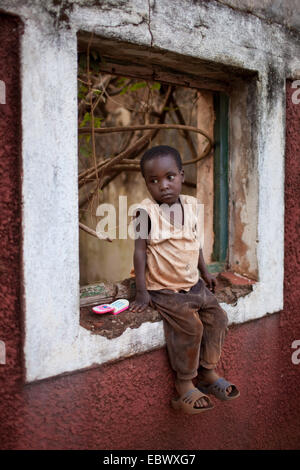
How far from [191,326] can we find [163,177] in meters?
0.77

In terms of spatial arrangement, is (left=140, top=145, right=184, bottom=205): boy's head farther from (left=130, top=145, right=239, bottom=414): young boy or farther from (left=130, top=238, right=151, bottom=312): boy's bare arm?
(left=130, top=238, right=151, bottom=312): boy's bare arm

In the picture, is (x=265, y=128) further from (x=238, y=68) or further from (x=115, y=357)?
(x=115, y=357)

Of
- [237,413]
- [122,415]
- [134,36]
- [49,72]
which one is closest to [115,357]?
[122,415]

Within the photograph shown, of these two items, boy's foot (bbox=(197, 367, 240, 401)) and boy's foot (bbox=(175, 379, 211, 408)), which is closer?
boy's foot (bbox=(175, 379, 211, 408))

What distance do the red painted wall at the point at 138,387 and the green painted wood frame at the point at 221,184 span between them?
1.33ft

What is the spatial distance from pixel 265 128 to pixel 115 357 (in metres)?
1.63

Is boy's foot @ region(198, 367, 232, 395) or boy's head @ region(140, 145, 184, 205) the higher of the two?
boy's head @ region(140, 145, 184, 205)

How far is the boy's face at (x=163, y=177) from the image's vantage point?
83.5 inches

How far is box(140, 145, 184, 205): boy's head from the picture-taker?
212 centimetres

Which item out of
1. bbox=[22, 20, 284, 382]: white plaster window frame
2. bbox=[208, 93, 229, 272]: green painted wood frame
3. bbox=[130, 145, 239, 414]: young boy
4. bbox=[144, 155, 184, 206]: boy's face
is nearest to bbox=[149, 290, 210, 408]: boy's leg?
bbox=[130, 145, 239, 414]: young boy

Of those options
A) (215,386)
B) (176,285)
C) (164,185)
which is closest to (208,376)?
(215,386)

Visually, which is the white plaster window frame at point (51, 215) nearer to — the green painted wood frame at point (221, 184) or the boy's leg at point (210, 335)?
the boy's leg at point (210, 335)

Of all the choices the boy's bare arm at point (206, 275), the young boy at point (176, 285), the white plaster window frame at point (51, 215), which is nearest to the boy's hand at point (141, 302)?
the young boy at point (176, 285)
